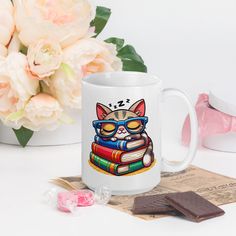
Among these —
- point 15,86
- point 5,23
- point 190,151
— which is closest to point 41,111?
point 15,86

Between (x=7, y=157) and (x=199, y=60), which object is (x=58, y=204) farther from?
(x=199, y=60)

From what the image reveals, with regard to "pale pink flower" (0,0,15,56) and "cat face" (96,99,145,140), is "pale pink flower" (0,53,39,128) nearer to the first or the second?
"pale pink flower" (0,0,15,56)

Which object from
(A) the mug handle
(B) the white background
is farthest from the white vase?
(A) the mug handle

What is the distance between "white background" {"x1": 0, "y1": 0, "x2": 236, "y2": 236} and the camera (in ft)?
3.43

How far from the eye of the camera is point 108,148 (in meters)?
1.13

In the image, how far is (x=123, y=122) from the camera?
3.69 feet

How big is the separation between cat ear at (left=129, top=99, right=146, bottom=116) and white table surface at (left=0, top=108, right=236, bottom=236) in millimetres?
140

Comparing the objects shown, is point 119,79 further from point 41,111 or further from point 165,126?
point 165,126

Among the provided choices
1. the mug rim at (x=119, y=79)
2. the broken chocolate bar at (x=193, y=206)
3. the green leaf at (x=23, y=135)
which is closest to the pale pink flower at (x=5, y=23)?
the green leaf at (x=23, y=135)

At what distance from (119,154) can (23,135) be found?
33cm

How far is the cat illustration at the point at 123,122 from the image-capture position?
1125mm

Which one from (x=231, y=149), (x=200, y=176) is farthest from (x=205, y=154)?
(x=200, y=176)

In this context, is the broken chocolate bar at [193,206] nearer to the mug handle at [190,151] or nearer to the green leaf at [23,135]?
the mug handle at [190,151]

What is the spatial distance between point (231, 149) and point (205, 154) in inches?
1.9
